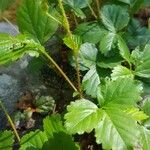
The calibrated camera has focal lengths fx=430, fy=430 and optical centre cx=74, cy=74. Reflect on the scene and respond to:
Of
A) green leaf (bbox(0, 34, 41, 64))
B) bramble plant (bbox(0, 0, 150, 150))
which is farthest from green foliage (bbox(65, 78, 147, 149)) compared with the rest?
green leaf (bbox(0, 34, 41, 64))

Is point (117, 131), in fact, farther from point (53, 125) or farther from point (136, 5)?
point (136, 5)

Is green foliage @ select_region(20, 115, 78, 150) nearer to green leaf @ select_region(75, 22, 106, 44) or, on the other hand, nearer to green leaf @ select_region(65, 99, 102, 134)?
green leaf @ select_region(65, 99, 102, 134)

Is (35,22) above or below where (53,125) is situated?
above

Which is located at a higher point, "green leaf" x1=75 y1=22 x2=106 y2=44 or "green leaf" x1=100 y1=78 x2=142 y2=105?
"green leaf" x1=75 y1=22 x2=106 y2=44

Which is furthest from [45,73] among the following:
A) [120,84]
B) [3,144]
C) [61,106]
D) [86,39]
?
[120,84]

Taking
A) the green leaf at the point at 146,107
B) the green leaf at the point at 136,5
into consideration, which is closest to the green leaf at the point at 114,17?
the green leaf at the point at 136,5

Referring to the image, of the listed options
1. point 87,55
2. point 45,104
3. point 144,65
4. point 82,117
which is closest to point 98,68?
point 87,55

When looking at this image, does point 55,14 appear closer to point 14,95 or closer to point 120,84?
point 120,84
